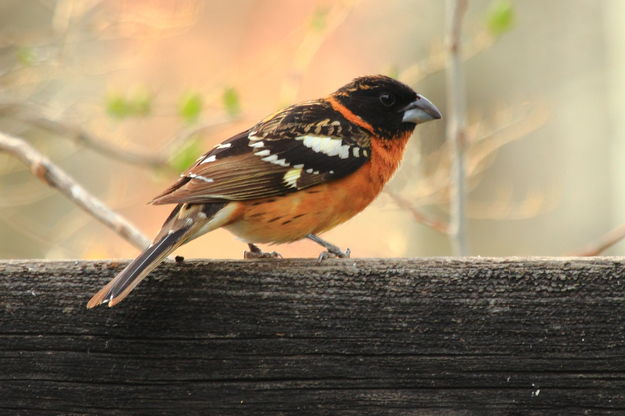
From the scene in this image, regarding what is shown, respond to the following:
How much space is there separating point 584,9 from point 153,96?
3.44 m

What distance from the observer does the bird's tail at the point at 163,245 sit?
1995 millimetres

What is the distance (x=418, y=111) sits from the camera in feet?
12.4

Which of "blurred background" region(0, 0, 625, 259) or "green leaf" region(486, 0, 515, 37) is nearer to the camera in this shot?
"green leaf" region(486, 0, 515, 37)

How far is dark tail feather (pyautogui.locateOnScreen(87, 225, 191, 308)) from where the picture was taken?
198 centimetres

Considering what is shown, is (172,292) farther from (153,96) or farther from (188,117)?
(153,96)

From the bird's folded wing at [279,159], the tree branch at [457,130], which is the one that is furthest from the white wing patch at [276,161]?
the tree branch at [457,130]

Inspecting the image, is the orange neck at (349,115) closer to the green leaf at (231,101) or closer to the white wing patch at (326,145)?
the white wing patch at (326,145)

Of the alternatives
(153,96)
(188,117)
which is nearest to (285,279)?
(188,117)

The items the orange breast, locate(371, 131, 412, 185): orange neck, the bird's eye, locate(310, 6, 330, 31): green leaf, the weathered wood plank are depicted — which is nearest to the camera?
the weathered wood plank

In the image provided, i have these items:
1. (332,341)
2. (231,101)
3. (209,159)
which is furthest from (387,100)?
(332,341)

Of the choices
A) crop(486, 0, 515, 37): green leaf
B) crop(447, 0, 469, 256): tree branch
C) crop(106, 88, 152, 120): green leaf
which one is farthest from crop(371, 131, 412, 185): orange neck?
crop(106, 88, 152, 120): green leaf

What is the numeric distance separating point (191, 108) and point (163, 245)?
1.75 meters

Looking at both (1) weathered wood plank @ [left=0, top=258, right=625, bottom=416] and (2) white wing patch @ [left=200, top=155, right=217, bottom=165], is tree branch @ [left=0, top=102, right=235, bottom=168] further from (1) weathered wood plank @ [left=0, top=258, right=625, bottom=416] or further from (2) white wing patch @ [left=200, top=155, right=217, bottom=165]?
(1) weathered wood plank @ [left=0, top=258, right=625, bottom=416]

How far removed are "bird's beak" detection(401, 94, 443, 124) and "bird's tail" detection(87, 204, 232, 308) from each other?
109 centimetres
